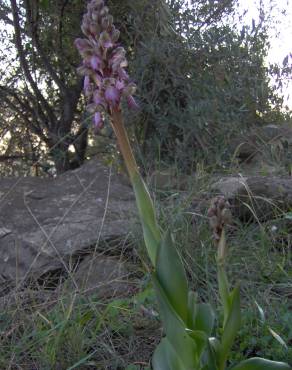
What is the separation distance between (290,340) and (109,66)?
55.1 inches

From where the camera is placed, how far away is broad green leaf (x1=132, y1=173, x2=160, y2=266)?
1.68 metres

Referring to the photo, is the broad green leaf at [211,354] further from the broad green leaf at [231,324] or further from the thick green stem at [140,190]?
the thick green stem at [140,190]

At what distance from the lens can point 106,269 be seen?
126 inches

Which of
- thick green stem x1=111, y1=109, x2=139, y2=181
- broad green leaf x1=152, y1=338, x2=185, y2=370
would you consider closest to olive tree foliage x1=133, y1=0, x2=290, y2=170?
broad green leaf x1=152, y1=338, x2=185, y2=370

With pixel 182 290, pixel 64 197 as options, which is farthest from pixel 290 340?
pixel 64 197

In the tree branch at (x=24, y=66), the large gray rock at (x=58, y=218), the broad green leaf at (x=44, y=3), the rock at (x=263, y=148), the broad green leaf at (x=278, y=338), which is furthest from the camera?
the tree branch at (x=24, y=66)

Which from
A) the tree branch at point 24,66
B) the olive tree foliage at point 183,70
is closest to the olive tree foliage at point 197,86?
the olive tree foliage at point 183,70

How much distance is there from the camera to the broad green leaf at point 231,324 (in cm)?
166

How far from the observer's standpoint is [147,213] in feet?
5.53

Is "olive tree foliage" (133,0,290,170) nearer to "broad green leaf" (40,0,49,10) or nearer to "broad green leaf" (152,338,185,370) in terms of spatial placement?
"broad green leaf" (40,0,49,10)

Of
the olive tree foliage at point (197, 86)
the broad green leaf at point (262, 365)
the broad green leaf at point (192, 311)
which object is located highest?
the olive tree foliage at point (197, 86)

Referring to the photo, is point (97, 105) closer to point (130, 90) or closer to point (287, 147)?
point (130, 90)

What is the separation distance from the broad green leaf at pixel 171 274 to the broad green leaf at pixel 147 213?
0.12 ft

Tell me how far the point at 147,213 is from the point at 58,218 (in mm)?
2255
